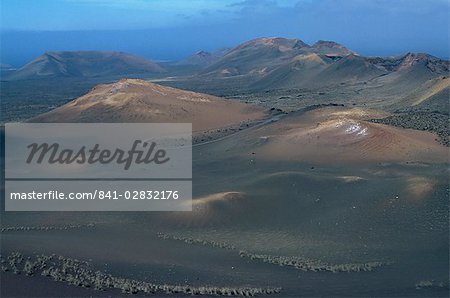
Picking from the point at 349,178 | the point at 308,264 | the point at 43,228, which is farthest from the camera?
the point at 349,178

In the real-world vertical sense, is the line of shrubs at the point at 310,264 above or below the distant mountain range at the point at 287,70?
below

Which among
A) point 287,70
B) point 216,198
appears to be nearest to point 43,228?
point 216,198

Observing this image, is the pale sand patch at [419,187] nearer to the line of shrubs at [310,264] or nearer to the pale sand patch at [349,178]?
the pale sand patch at [349,178]

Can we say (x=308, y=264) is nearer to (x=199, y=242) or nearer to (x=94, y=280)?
(x=199, y=242)

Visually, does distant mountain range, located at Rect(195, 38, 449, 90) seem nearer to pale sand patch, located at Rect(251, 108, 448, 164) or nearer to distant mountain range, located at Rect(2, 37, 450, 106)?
distant mountain range, located at Rect(2, 37, 450, 106)

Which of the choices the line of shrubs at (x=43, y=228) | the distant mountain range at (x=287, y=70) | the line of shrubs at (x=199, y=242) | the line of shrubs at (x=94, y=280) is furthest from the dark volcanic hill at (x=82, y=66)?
the line of shrubs at (x=94, y=280)

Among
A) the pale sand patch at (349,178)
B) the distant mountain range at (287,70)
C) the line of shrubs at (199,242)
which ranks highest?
the distant mountain range at (287,70)

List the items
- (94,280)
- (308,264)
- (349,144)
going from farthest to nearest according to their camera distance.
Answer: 1. (349,144)
2. (308,264)
3. (94,280)

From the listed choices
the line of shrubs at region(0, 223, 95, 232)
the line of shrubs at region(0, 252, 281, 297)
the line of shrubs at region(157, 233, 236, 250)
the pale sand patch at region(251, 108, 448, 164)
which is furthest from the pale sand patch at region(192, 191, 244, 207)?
the pale sand patch at region(251, 108, 448, 164)
